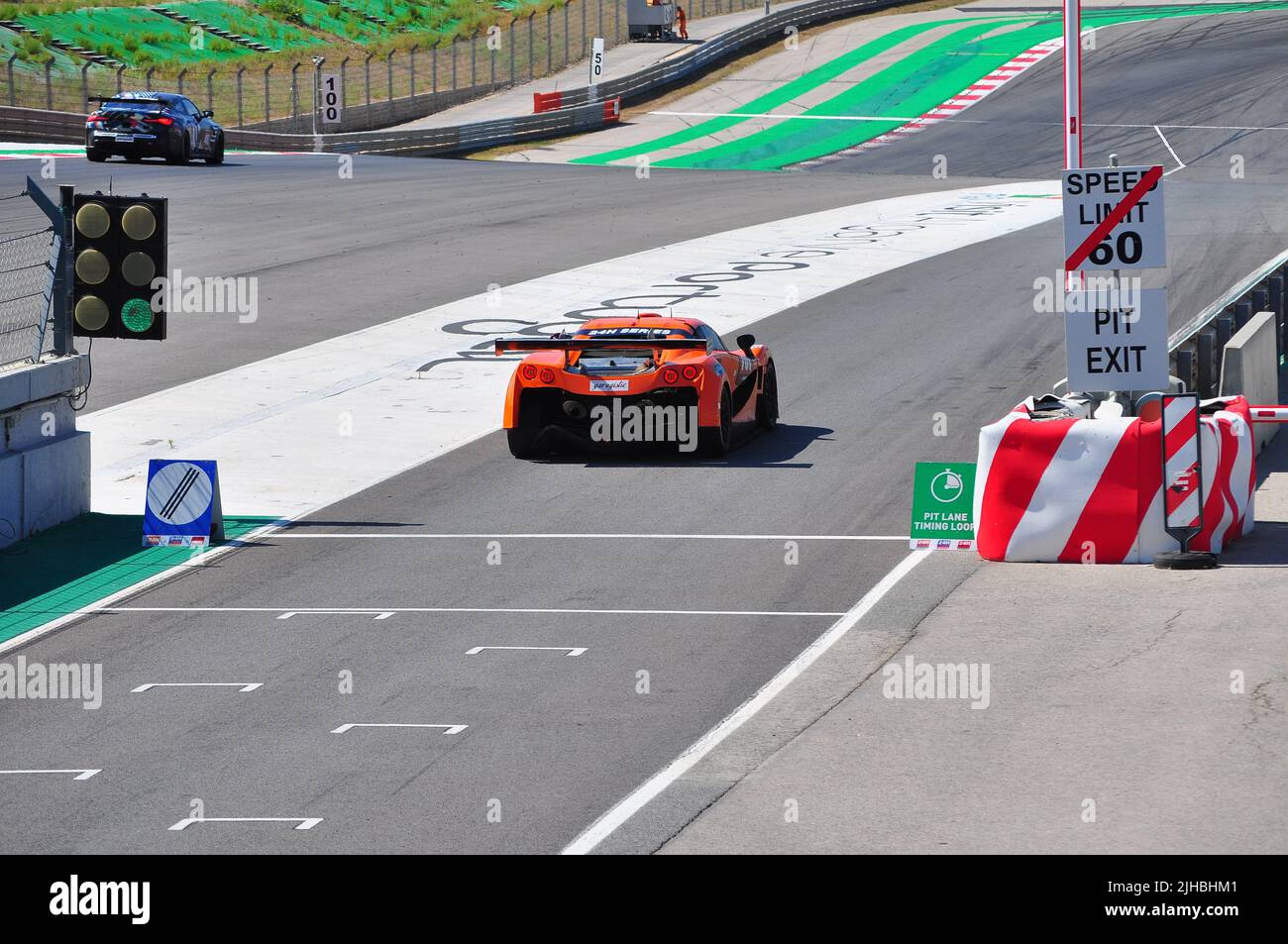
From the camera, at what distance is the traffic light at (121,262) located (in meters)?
14.1

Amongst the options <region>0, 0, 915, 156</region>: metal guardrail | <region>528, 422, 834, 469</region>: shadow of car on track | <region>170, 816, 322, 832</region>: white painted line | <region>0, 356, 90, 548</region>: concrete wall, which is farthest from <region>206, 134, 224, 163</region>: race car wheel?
<region>170, 816, 322, 832</region>: white painted line

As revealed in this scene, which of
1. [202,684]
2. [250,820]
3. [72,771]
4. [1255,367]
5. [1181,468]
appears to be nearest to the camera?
[250,820]

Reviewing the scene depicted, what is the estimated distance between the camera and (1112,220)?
1330 centimetres

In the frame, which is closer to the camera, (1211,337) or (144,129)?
(1211,337)

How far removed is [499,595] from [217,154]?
32.8 metres

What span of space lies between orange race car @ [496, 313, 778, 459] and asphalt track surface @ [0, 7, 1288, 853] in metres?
0.32

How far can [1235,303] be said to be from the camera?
20.3 meters

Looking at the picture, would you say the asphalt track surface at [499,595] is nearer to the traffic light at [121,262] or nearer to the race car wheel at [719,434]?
the race car wheel at [719,434]

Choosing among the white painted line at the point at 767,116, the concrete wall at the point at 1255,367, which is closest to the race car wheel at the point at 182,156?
the white painted line at the point at 767,116

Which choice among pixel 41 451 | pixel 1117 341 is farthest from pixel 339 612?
pixel 1117 341

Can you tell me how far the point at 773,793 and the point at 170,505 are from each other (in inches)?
296

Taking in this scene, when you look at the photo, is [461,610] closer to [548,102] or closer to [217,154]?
[217,154]
